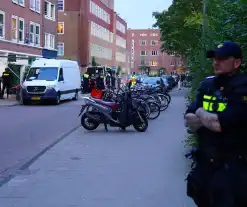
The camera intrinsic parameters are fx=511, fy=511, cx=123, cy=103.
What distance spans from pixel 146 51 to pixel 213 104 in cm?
14363

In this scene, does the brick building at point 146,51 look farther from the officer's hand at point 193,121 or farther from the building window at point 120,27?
the officer's hand at point 193,121

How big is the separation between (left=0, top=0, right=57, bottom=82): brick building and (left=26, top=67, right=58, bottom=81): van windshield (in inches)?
223

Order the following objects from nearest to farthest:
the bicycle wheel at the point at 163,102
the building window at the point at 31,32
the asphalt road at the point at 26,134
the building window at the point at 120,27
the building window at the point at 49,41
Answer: the asphalt road at the point at 26,134 < the bicycle wheel at the point at 163,102 < the building window at the point at 31,32 < the building window at the point at 49,41 < the building window at the point at 120,27

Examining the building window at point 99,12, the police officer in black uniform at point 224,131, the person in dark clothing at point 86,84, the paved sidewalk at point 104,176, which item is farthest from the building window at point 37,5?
the police officer in black uniform at point 224,131

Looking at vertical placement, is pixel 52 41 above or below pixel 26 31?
below

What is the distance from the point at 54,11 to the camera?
164 ft

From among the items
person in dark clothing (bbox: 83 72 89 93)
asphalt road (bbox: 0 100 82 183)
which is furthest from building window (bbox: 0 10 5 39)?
asphalt road (bbox: 0 100 82 183)

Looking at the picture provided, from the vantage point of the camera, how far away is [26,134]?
13.4 m

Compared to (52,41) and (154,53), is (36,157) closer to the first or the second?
(52,41)

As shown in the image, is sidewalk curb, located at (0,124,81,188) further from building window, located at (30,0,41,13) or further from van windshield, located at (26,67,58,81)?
building window, located at (30,0,41,13)

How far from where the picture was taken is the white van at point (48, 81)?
25828mm

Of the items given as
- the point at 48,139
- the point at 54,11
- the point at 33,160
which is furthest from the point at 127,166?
the point at 54,11

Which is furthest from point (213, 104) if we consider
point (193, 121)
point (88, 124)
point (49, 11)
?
point (49, 11)

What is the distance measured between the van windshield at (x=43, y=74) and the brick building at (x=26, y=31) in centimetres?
566
